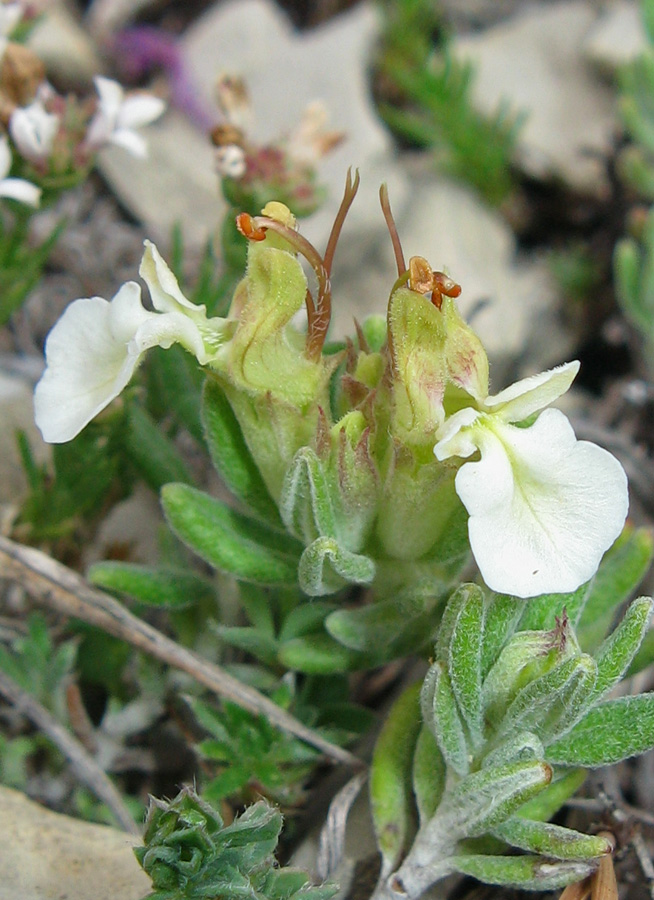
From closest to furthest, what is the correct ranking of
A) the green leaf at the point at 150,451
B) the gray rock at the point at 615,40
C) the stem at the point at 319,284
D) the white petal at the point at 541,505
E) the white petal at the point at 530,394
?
the white petal at the point at 541,505, the white petal at the point at 530,394, the stem at the point at 319,284, the green leaf at the point at 150,451, the gray rock at the point at 615,40

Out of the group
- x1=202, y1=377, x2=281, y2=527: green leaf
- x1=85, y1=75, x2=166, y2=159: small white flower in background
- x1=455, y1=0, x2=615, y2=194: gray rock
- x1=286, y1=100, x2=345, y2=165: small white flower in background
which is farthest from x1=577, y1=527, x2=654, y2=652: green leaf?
x1=455, y1=0, x2=615, y2=194: gray rock

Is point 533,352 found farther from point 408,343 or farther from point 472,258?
point 408,343

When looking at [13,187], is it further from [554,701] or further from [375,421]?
[554,701]

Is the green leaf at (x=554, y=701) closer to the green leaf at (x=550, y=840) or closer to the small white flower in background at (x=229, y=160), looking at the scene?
the green leaf at (x=550, y=840)

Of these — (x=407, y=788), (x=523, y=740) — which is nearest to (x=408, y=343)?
(x=523, y=740)

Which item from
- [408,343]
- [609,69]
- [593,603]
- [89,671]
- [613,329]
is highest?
[408,343]

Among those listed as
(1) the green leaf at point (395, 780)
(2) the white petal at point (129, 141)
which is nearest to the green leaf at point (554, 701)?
(1) the green leaf at point (395, 780)
